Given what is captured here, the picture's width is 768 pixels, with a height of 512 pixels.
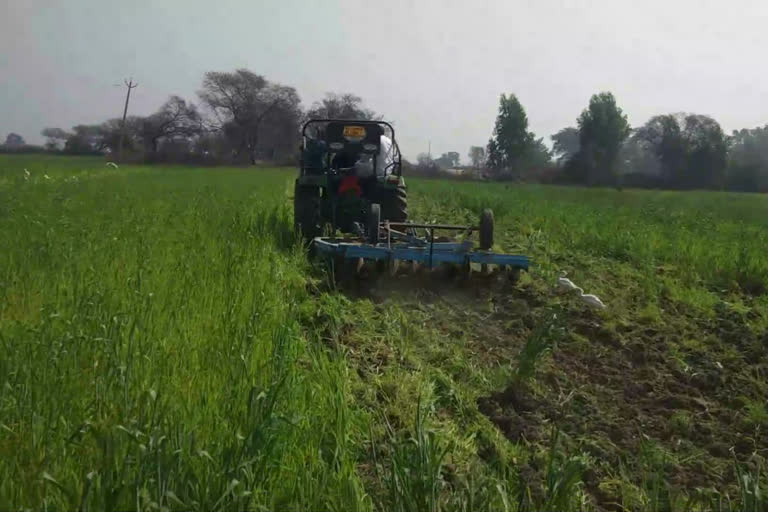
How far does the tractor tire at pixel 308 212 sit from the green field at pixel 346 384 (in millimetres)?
857

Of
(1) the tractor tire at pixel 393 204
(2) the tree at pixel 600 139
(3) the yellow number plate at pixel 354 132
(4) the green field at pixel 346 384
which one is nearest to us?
(4) the green field at pixel 346 384

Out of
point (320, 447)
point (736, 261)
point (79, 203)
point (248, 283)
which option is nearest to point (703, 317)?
point (736, 261)

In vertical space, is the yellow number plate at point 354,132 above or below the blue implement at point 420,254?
above

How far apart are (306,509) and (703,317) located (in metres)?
5.17

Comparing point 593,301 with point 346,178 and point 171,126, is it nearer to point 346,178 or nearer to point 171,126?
point 346,178

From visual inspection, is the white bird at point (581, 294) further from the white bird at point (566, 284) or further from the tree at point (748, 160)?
the tree at point (748, 160)

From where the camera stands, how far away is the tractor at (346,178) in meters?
8.38

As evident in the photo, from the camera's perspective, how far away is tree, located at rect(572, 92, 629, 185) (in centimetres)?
3253

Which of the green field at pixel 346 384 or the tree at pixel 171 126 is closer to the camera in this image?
the green field at pixel 346 384

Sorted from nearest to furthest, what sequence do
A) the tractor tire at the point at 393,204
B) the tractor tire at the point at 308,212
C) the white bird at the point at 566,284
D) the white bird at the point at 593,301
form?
1. the white bird at the point at 593,301
2. the white bird at the point at 566,284
3. the tractor tire at the point at 308,212
4. the tractor tire at the point at 393,204

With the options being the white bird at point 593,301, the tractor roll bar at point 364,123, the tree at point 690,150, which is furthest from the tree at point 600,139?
the white bird at point 593,301

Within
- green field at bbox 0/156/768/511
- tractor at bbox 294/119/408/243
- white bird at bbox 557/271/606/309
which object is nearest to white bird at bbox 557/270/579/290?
white bird at bbox 557/271/606/309

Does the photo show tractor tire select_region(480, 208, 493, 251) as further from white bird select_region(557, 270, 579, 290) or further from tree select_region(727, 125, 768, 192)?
tree select_region(727, 125, 768, 192)

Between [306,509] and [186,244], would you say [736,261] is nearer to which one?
[186,244]
